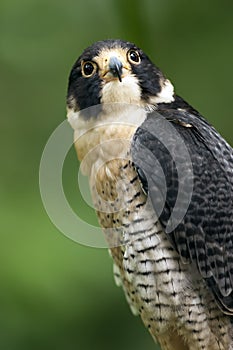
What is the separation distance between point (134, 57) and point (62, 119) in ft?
6.32

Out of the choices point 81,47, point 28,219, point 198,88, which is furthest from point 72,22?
point 28,219

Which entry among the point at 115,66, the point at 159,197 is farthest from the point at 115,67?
the point at 159,197

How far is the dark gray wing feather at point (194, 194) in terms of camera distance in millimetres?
4355

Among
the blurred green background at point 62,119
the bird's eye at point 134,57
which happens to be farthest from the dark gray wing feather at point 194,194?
the blurred green background at point 62,119

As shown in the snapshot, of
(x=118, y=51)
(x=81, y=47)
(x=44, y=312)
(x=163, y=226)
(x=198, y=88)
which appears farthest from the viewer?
(x=81, y=47)

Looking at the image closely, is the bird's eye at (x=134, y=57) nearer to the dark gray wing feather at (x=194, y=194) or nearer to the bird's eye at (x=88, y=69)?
the bird's eye at (x=88, y=69)

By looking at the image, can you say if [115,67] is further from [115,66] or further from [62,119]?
[62,119]

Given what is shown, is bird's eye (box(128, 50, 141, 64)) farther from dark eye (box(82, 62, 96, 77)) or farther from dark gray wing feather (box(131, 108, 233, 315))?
dark gray wing feather (box(131, 108, 233, 315))

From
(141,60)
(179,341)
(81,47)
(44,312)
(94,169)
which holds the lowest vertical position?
(179,341)

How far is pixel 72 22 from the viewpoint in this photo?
6.87 m

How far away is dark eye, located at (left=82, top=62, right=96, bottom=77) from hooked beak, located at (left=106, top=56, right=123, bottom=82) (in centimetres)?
16

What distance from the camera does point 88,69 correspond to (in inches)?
185

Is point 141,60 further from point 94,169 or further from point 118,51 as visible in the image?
point 94,169

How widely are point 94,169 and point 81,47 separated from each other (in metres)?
2.47
